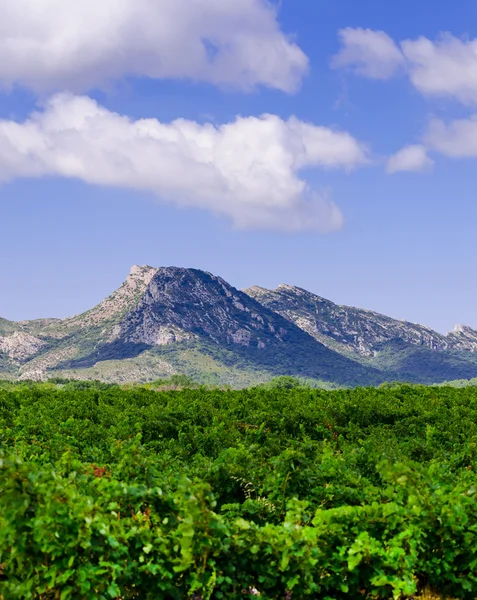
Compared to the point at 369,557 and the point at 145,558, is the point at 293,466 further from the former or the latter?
the point at 145,558

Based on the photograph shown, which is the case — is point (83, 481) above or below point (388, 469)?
below

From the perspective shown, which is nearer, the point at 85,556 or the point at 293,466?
the point at 85,556

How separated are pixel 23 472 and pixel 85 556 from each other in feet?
3.43

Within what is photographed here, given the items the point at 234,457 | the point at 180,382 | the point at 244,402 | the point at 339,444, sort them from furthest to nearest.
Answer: the point at 180,382
the point at 244,402
the point at 339,444
the point at 234,457

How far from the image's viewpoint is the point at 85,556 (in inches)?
286

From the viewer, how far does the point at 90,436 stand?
16.5 metres

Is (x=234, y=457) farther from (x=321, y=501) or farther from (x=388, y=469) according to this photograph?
(x=388, y=469)

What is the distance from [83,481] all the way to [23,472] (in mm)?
1689

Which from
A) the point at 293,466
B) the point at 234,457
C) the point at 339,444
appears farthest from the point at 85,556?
the point at 339,444

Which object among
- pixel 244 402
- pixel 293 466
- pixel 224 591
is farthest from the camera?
pixel 244 402

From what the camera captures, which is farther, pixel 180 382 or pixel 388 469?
pixel 180 382

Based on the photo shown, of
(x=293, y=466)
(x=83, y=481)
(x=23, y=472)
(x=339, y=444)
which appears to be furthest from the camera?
(x=339, y=444)

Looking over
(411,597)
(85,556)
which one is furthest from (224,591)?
(411,597)

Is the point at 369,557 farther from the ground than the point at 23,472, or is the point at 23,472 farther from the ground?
the point at 23,472
